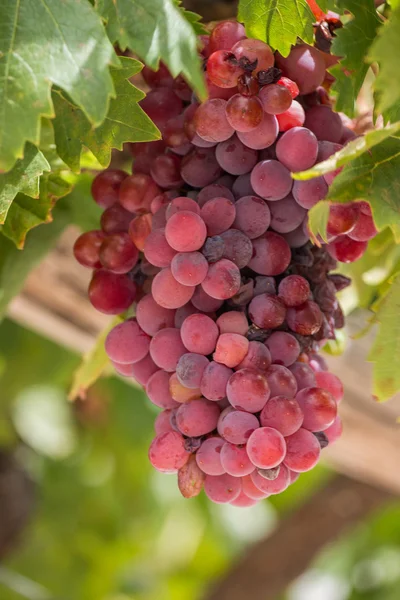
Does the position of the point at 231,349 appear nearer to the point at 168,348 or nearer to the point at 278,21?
the point at 168,348

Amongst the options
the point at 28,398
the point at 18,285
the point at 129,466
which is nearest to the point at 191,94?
the point at 18,285

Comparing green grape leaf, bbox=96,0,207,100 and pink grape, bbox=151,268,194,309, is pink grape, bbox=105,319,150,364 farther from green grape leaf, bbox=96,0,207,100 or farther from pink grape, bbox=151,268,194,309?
green grape leaf, bbox=96,0,207,100

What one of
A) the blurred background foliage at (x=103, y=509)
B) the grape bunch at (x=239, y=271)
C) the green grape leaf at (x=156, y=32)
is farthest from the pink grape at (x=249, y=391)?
the blurred background foliage at (x=103, y=509)

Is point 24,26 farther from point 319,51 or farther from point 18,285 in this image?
point 18,285

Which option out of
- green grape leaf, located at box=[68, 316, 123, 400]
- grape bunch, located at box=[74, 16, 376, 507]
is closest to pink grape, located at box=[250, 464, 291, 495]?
grape bunch, located at box=[74, 16, 376, 507]

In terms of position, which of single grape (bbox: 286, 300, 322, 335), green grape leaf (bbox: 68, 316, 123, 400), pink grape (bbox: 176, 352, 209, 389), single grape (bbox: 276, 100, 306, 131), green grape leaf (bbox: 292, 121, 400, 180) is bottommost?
green grape leaf (bbox: 68, 316, 123, 400)

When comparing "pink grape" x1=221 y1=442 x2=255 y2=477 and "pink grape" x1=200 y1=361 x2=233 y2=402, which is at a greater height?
"pink grape" x1=200 y1=361 x2=233 y2=402

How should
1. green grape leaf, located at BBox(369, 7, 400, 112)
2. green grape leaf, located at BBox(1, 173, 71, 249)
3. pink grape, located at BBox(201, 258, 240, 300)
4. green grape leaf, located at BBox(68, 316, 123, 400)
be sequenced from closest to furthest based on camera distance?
green grape leaf, located at BBox(369, 7, 400, 112) → pink grape, located at BBox(201, 258, 240, 300) → green grape leaf, located at BBox(1, 173, 71, 249) → green grape leaf, located at BBox(68, 316, 123, 400)

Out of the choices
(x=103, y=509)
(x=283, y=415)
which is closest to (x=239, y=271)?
(x=283, y=415)

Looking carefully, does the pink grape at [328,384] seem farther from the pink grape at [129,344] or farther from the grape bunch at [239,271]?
the pink grape at [129,344]
